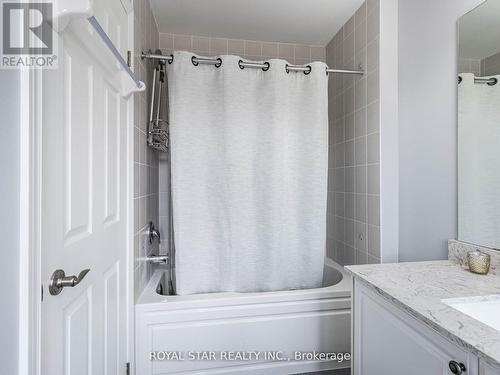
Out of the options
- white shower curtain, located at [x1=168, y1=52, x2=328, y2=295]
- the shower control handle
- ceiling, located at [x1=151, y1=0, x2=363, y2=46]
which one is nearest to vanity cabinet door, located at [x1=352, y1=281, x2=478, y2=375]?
the shower control handle

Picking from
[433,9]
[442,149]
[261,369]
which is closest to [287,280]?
[261,369]

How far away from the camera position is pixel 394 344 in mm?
941

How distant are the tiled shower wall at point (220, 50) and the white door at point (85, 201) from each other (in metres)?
0.96

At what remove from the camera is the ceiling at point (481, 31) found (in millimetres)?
1216

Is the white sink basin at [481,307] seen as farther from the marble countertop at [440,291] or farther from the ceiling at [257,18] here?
the ceiling at [257,18]

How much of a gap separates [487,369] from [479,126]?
1165 mm

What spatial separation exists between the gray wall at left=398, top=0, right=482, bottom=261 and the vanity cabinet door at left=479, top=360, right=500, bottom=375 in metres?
0.97

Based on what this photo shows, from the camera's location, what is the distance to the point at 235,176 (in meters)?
1.69

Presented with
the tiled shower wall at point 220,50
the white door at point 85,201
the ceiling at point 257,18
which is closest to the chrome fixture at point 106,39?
the white door at point 85,201

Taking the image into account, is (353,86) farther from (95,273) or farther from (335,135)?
(95,273)

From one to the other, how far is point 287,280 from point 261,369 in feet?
1.82

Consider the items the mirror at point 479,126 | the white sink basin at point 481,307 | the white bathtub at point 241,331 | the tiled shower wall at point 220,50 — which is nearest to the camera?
the white sink basin at point 481,307

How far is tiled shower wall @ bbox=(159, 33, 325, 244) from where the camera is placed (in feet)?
7.50

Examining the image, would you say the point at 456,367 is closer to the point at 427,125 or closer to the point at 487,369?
the point at 487,369
